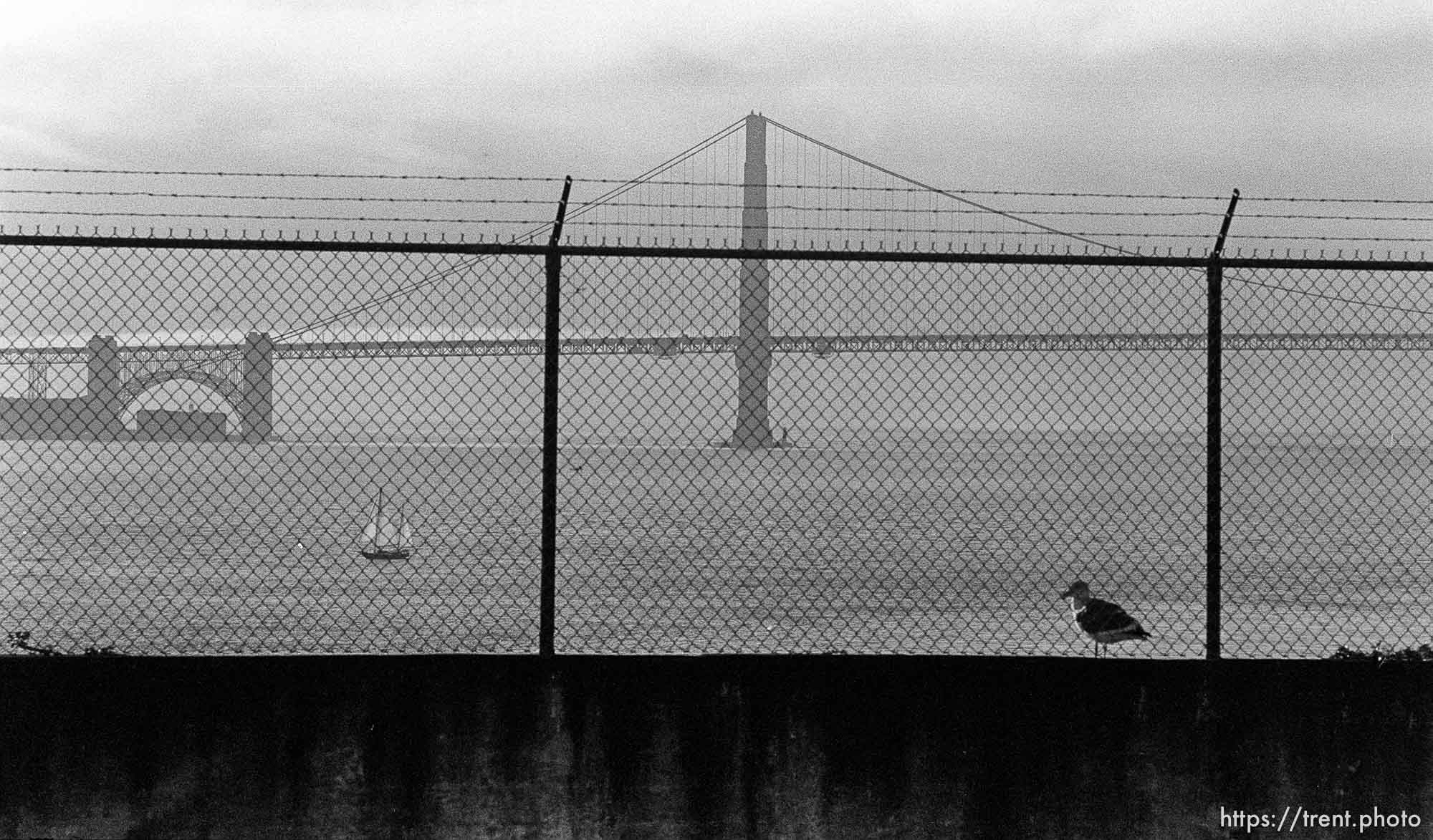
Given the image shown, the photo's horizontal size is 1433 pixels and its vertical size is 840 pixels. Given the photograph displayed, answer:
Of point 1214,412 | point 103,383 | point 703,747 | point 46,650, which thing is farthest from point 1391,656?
point 103,383

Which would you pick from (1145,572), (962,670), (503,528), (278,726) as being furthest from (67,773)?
(503,528)

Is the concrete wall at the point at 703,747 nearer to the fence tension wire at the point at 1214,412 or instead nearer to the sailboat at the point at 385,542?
the fence tension wire at the point at 1214,412

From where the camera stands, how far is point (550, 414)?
4.61 metres

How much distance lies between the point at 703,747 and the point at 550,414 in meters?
1.12

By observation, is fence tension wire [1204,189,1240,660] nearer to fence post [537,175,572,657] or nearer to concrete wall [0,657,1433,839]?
concrete wall [0,657,1433,839]

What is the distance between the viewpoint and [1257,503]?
32969 mm

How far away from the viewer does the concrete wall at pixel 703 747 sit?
4.38 m

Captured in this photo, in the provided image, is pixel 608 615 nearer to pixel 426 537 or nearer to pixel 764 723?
pixel 764 723

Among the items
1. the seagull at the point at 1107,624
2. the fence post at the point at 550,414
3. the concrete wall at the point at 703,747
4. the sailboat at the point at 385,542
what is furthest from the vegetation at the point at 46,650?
the sailboat at the point at 385,542

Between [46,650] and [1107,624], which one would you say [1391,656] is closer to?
[1107,624]

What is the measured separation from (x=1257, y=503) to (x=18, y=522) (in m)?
25.0

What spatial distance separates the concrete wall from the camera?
14.4ft

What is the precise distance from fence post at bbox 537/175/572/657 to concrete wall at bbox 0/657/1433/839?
0.76 feet

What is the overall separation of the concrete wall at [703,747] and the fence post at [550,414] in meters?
0.23
